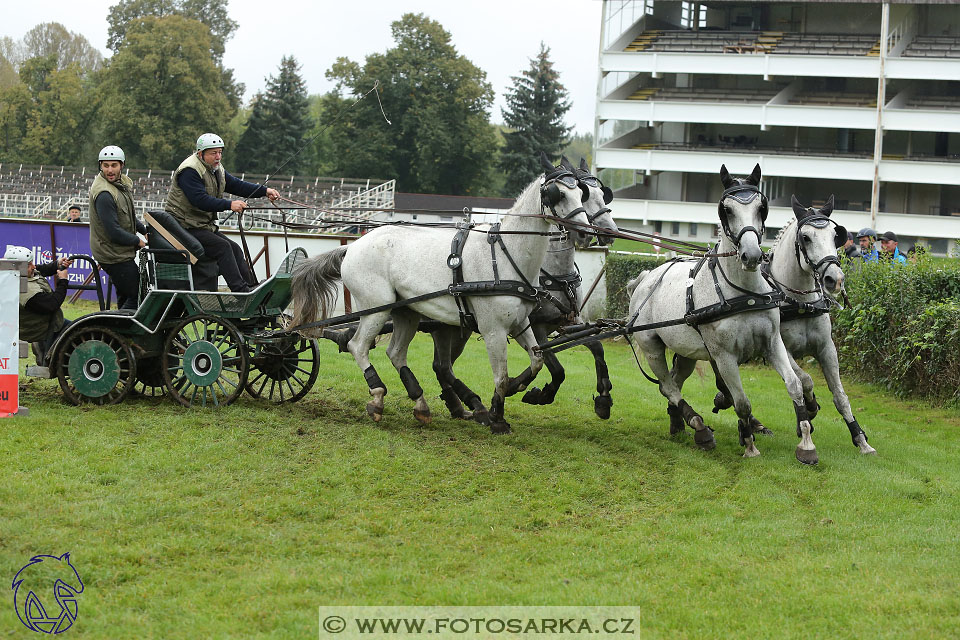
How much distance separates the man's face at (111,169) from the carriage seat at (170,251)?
1.69 feet

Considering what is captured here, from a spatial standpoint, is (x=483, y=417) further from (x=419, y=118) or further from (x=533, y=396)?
(x=419, y=118)

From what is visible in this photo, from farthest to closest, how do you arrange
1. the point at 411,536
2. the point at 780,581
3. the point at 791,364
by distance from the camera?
the point at 791,364
the point at 411,536
the point at 780,581

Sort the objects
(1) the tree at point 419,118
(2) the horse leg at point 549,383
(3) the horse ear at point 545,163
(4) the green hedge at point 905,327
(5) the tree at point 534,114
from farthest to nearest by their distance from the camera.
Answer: (5) the tree at point 534,114 < (1) the tree at point 419,118 < (4) the green hedge at point 905,327 < (2) the horse leg at point 549,383 < (3) the horse ear at point 545,163

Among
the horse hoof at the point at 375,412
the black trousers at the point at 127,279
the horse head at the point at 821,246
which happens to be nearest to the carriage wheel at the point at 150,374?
the black trousers at the point at 127,279

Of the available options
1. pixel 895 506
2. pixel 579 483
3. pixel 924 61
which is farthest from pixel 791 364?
pixel 924 61

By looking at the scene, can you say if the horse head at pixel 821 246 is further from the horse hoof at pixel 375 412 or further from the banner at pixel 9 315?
the banner at pixel 9 315

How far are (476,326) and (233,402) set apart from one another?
2622 mm

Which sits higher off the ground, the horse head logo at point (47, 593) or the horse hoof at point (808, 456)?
the horse hoof at point (808, 456)

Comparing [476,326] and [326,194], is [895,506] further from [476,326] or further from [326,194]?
[326,194]

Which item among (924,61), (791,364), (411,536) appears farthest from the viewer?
(924,61)

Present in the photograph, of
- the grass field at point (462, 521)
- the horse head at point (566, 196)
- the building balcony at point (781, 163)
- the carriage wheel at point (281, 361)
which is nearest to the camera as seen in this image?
the grass field at point (462, 521)

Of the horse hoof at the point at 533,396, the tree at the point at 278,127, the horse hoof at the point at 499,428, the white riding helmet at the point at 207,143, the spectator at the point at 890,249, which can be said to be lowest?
the horse hoof at the point at 499,428

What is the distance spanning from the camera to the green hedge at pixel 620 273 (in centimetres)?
1714

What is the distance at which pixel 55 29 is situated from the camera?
7019cm
